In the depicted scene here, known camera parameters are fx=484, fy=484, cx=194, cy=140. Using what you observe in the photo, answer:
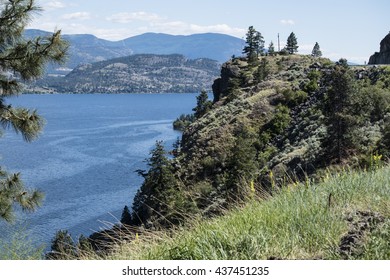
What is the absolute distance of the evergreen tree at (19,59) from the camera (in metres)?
9.68

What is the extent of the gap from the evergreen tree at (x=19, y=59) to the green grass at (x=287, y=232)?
521 cm

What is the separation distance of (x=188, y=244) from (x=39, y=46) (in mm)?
6502

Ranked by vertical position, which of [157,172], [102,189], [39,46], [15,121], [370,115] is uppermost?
[39,46]

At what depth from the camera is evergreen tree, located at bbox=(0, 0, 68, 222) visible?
9680mm

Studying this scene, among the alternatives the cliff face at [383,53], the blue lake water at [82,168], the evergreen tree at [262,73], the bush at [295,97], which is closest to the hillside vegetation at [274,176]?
the bush at [295,97]

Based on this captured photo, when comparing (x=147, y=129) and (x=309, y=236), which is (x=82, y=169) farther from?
(x=309, y=236)

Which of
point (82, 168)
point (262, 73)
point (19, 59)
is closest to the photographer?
point (19, 59)

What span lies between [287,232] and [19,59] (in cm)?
719

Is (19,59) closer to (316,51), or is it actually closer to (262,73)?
(262,73)

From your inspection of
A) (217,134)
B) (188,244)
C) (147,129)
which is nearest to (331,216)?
(188,244)

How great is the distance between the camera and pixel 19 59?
9.96 m

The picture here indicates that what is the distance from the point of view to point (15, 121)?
33.2 ft

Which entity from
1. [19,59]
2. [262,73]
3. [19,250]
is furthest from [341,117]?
[262,73]

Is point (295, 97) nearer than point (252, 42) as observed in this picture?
Yes
